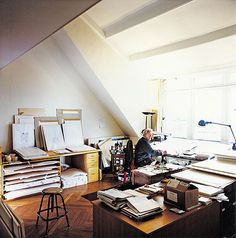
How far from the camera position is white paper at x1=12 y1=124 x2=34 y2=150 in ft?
13.8

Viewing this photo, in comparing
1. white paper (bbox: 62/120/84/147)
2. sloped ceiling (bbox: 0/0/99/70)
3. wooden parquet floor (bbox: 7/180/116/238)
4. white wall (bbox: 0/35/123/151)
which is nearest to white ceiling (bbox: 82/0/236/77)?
white wall (bbox: 0/35/123/151)

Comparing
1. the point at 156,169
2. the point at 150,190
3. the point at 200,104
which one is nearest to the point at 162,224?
the point at 150,190

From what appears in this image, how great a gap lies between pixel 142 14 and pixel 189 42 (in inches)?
37.0

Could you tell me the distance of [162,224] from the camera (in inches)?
60.9

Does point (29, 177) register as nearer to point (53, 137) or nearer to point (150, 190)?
point (53, 137)

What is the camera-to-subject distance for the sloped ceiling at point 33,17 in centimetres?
117

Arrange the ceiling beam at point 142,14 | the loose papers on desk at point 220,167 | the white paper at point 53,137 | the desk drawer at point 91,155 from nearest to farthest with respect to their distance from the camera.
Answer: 1. the loose papers on desk at point 220,167
2. the ceiling beam at point 142,14
3. the white paper at point 53,137
4. the desk drawer at point 91,155

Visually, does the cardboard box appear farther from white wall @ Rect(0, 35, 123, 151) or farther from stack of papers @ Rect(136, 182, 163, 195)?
white wall @ Rect(0, 35, 123, 151)

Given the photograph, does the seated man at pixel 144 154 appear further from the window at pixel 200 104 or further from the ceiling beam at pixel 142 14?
the ceiling beam at pixel 142 14

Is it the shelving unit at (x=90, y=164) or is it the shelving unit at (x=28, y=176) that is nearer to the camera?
the shelving unit at (x=28, y=176)

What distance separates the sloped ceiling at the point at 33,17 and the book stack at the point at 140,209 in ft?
4.46

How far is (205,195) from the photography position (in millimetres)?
1985

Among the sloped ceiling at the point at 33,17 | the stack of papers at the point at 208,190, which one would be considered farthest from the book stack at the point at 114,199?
the sloped ceiling at the point at 33,17

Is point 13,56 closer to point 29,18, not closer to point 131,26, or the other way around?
point 29,18
